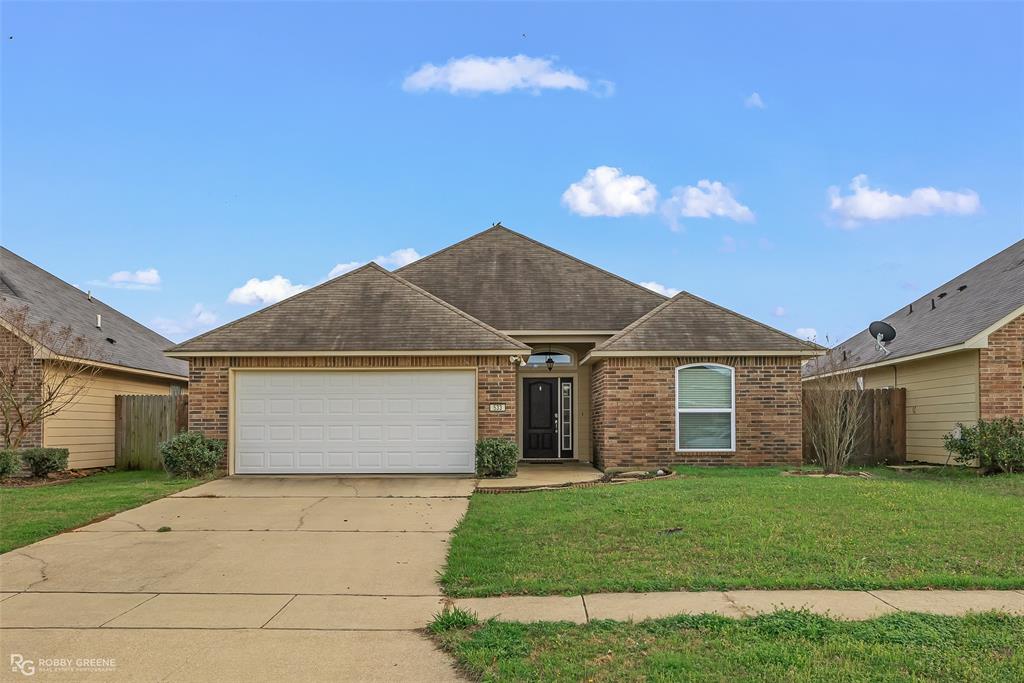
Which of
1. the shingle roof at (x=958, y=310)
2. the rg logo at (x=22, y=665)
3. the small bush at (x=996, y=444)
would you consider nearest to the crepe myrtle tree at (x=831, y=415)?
the shingle roof at (x=958, y=310)

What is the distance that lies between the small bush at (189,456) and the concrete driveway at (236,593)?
2.87 meters

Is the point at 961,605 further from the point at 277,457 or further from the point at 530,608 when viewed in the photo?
the point at 277,457

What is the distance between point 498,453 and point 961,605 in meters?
9.62

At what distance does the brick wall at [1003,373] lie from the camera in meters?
16.0

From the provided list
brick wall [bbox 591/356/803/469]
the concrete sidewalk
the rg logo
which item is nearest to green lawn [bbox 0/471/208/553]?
the rg logo

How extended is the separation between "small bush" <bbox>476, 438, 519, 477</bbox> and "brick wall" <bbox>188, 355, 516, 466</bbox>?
0.36 metres

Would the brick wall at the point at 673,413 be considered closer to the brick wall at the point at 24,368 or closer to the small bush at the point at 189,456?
the small bush at the point at 189,456

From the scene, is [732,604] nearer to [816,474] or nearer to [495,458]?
[816,474]

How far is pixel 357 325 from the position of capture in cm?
1641

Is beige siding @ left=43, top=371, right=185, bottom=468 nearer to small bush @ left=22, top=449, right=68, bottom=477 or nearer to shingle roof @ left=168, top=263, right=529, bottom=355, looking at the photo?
small bush @ left=22, top=449, right=68, bottom=477

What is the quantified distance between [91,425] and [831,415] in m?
16.1

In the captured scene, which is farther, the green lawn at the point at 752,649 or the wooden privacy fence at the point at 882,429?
the wooden privacy fence at the point at 882,429

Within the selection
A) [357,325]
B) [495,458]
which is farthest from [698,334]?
[357,325]

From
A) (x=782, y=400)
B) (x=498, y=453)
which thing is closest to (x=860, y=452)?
(x=782, y=400)
